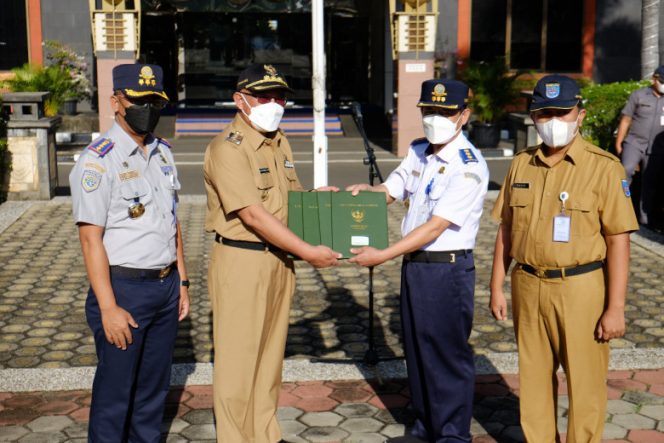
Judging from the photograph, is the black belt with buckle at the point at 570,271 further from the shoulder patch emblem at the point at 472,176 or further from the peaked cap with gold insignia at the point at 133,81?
the peaked cap with gold insignia at the point at 133,81

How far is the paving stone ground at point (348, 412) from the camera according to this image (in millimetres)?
5180

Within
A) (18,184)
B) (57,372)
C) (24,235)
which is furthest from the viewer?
(18,184)

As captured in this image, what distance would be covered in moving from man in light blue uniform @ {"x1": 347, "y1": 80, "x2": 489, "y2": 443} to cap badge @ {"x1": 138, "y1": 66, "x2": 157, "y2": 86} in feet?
4.19

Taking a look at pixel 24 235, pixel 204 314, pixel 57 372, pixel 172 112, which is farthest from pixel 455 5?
pixel 57 372

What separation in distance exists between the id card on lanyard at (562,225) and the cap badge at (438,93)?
33.0 inches

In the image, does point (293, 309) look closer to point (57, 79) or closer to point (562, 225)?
point (562, 225)

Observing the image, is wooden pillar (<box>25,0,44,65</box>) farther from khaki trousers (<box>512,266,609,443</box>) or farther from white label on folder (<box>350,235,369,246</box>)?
khaki trousers (<box>512,266,609,443</box>)

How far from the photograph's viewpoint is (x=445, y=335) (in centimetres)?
489

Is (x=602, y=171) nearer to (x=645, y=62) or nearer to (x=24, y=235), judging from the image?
(x=24, y=235)

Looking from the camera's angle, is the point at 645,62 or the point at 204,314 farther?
the point at 645,62

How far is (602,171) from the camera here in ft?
14.4

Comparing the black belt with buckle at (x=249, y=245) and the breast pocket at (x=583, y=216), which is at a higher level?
the breast pocket at (x=583, y=216)

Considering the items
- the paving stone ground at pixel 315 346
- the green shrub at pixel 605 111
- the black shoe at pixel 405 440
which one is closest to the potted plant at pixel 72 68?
the paving stone ground at pixel 315 346

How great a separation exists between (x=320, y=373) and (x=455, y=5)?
1933 centimetres
